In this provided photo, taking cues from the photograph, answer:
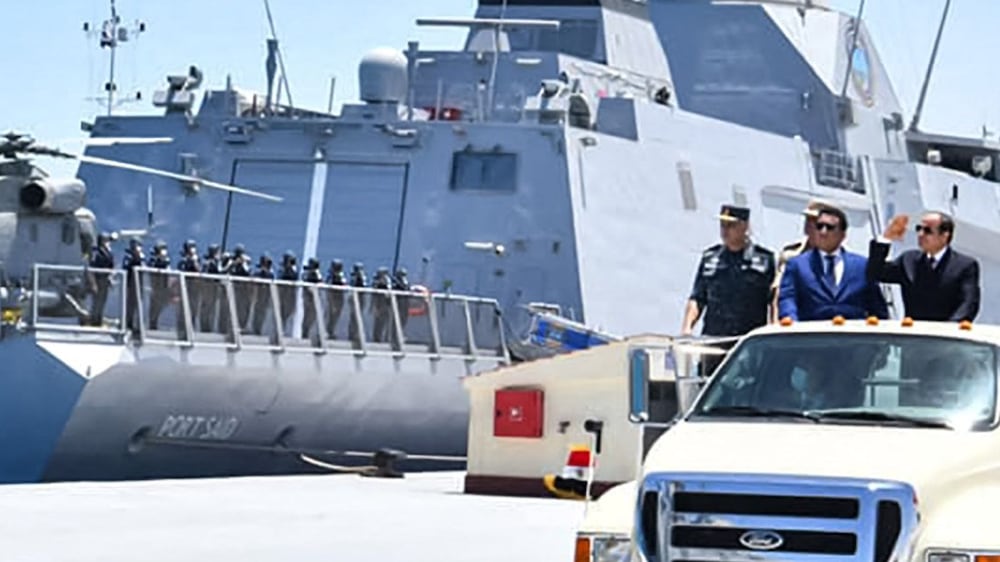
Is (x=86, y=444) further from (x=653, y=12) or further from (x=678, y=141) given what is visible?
(x=653, y=12)

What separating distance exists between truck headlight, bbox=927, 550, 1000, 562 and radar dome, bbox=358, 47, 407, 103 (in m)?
19.5

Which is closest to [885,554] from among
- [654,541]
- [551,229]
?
[654,541]

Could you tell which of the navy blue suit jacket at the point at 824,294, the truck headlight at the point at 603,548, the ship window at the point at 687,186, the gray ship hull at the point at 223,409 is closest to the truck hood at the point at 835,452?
the truck headlight at the point at 603,548

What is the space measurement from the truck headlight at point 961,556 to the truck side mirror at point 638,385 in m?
1.45

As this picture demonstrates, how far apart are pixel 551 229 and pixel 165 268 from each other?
15.6ft

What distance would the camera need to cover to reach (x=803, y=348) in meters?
7.92

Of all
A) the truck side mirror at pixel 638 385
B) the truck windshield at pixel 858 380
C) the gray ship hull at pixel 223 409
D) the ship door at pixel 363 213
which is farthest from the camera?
the ship door at pixel 363 213

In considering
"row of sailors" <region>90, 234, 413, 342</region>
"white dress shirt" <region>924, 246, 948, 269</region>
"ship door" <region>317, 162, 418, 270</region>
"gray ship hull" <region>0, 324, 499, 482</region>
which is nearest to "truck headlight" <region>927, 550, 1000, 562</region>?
"white dress shirt" <region>924, 246, 948, 269</region>

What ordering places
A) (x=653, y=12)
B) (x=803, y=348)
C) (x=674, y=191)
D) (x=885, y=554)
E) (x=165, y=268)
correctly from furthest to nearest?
(x=653, y=12)
(x=674, y=191)
(x=165, y=268)
(x=803, y=348)
(x=885, y=554)

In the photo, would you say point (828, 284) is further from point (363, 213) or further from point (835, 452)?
point (363, 213)

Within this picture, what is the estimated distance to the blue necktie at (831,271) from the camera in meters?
10.0

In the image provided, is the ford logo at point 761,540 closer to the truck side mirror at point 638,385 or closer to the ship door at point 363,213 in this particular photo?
the truck side mirror at point 638,385

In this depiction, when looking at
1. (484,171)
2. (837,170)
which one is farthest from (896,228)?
(837,170)

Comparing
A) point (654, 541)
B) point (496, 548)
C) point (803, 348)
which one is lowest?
point (496, 548)
